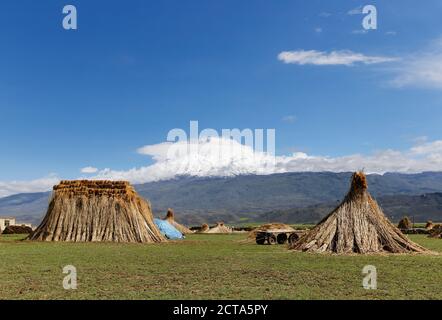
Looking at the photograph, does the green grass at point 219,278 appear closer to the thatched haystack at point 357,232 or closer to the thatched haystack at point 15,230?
the thatched haystack at point 357,232

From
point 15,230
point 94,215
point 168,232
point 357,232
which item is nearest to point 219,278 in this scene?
point 357,232

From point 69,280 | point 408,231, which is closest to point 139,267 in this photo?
point 69,280

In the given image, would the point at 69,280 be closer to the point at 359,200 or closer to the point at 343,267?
the point at 343,267

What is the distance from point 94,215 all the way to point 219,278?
2497 centimetres

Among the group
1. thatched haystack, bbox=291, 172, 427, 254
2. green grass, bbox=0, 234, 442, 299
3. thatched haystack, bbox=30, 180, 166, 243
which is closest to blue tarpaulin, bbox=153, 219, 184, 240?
Answer: thatched haystack, bbox=30, 180, 166, 243

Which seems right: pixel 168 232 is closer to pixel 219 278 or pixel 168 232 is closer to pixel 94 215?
pixel 94 215

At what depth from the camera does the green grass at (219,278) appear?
12914 millimetres

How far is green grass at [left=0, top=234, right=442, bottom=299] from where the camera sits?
508 inches

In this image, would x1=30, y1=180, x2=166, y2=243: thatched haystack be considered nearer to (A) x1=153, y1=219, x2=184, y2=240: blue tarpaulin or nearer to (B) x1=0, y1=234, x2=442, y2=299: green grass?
(A) x1=153, y1=219, x2=184, y2=240: blue tarpaulin

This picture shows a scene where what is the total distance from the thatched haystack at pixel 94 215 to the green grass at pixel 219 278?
14.9m

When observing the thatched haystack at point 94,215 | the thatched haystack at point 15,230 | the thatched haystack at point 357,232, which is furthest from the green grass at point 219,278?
the thatched haystack at point 15,230

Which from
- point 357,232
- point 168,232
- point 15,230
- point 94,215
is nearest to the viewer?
point 357,232

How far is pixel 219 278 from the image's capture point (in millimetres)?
15977
